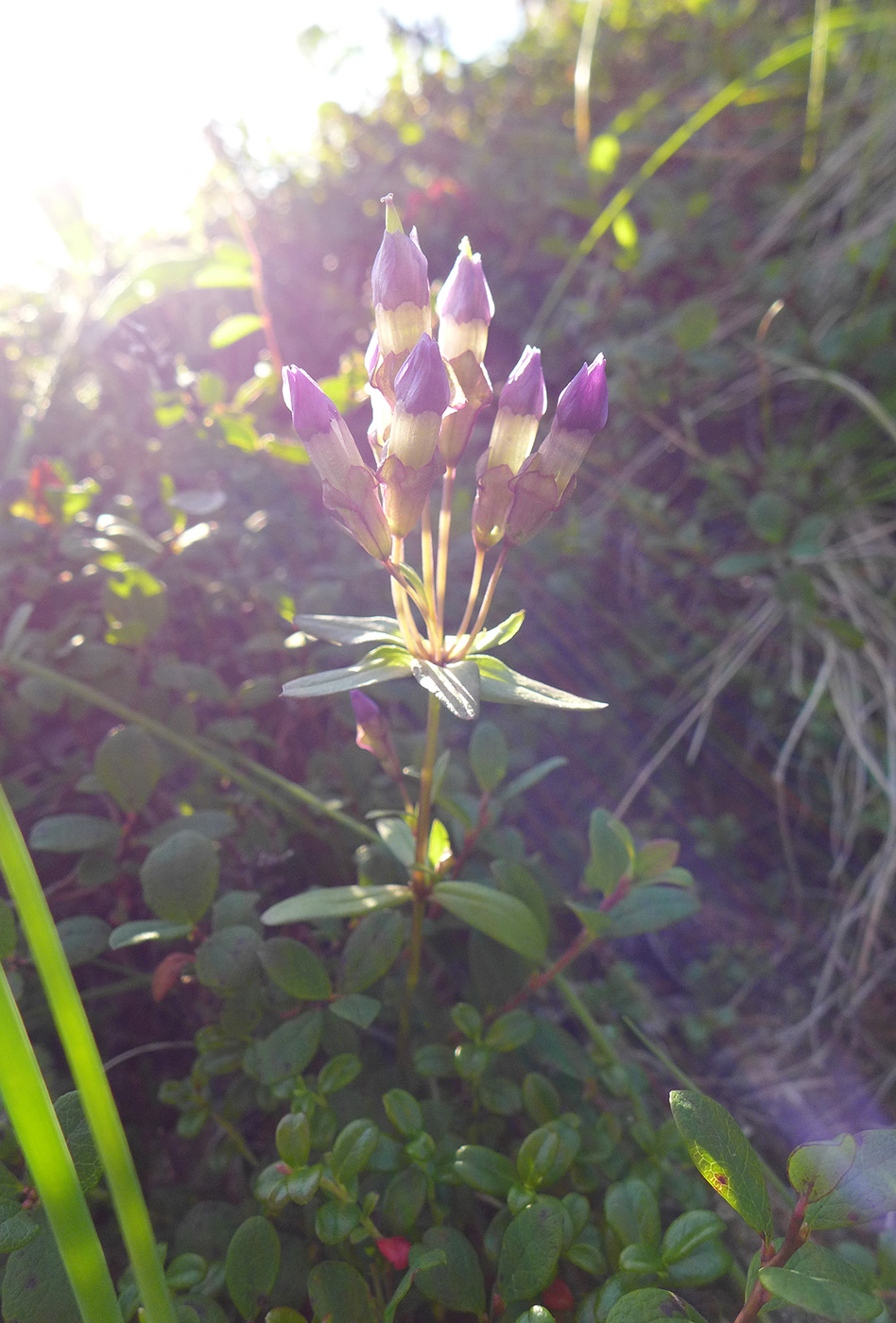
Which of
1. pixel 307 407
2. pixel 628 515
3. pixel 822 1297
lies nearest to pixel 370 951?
pixel 822 1297

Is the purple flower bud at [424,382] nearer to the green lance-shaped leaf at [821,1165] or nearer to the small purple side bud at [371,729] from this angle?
the small purple side bud at [371,729]

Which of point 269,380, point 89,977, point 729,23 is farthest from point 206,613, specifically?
point 729,23

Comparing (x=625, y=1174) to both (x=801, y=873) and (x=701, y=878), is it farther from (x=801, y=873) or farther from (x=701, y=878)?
(x=801, y=873)

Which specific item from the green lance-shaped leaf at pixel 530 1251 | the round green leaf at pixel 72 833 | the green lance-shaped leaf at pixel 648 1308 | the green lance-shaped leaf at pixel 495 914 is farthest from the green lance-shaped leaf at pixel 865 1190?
the round green leaf at pixel 72 833

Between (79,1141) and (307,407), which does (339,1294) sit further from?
(307,407)

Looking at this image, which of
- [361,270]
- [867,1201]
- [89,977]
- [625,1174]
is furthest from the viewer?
[361,270]

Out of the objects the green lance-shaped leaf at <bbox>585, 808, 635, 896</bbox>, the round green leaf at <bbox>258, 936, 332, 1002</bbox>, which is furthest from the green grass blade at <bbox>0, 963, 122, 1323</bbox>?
the green lance-shaped leaf at <bbox>585, 808, 635, 896</bbox>

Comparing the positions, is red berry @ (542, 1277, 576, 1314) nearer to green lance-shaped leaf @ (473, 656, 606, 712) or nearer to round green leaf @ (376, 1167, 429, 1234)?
round green leaf @ (376, 1167, 429, 1234)
